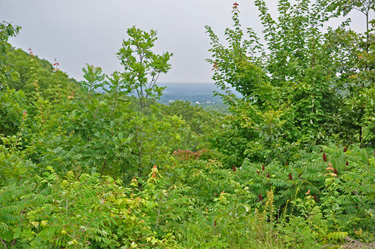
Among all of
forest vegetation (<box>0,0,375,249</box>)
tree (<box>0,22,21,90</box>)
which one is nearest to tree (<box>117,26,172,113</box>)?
forest vegetation (<box>0,0,375,249</box>)

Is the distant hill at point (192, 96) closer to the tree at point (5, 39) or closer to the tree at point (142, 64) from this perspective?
the tree at point (142, 64)

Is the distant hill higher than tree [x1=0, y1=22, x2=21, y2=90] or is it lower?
lower

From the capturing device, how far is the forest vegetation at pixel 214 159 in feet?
9.42

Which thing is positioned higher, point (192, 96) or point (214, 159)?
point (214, 159)

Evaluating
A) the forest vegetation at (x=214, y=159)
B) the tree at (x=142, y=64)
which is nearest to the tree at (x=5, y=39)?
the forest vegetation at (x=214, y=159)

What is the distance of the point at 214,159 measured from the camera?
5508mm

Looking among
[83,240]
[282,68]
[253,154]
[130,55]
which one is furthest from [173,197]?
[282,68]

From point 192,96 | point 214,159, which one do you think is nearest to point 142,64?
point 214,159

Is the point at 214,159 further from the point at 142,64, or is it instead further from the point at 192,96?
the point at 192,96

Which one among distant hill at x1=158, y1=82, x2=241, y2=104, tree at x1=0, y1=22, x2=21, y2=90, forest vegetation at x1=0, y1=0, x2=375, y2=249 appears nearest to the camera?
forest vegetation at x1=0, y1=0, x2=375, y2=249

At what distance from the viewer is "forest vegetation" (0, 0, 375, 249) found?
9.42 ft

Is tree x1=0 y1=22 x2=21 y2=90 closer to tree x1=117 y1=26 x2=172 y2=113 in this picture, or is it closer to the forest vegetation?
the forest vegetation

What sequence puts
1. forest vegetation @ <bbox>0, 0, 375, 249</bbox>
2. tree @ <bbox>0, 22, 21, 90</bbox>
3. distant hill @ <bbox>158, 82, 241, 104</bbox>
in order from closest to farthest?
1. forest vegetation @ <bbox>0, 0, 375, 249</bbox>
2. tree @ <bbox>0, 22, 21, 90</bbox>
3. distant hill @ <bbox>158, 82, 241, 104</bbox>

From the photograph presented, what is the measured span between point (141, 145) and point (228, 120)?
11.2ft
